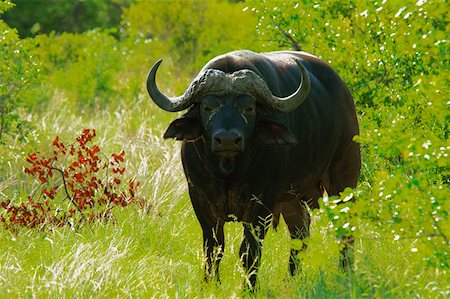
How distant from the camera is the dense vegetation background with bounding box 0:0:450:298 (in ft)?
15.1

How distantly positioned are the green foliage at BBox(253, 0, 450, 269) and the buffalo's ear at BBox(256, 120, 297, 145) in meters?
0.48

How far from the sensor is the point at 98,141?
31.5 feet

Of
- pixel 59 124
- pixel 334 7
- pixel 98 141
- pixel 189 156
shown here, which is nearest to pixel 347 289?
pixel 189 156

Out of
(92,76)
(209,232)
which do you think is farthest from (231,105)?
(92,76)

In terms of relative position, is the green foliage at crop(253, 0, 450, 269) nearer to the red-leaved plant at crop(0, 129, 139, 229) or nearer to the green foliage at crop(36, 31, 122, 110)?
the red-leaved plant at crop(0, 129, 139, 229)

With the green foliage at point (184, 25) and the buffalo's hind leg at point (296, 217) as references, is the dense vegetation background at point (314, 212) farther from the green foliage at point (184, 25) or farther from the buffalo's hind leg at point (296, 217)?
the green foliage at point (184, 25)

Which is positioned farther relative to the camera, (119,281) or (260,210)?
(260,210)

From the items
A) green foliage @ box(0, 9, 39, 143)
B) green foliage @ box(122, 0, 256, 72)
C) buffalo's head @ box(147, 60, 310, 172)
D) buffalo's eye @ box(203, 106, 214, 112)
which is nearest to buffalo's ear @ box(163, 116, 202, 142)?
buffalo's head @ box(147, 60, 310, 172)

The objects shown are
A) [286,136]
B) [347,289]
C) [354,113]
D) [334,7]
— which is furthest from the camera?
[334,7]

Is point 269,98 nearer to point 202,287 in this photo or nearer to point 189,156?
point 189,156

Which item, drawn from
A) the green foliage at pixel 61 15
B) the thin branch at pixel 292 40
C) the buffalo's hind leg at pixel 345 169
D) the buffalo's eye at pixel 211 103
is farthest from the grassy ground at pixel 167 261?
the green foliage at pixel 61 15

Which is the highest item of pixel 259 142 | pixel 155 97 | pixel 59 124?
pixel 155 97

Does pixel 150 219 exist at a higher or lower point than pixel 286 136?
lower

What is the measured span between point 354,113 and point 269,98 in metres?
1.39
